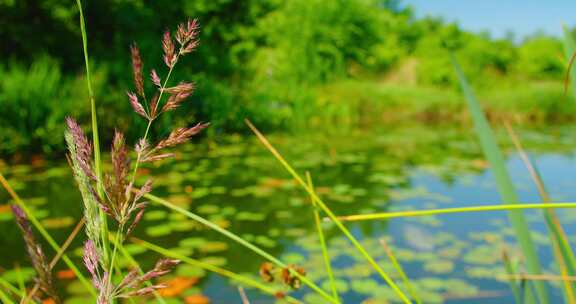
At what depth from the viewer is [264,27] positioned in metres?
8.98

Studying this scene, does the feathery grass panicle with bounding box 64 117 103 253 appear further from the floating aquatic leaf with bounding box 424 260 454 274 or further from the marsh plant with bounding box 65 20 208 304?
the floating aquatic leaf with bounding box 424 260 454 274

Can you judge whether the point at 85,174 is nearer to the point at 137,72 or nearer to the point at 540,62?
the point at 137,72

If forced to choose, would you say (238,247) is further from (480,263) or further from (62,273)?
(480,263)

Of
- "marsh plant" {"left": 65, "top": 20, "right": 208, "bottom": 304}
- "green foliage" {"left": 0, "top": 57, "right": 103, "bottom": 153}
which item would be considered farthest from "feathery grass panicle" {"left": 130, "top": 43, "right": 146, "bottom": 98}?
"green foliage" {"left": 0, "top": 57, "right": 103, "bottom": 153}

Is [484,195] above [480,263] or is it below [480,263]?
above

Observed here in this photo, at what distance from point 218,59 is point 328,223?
19.6 feet

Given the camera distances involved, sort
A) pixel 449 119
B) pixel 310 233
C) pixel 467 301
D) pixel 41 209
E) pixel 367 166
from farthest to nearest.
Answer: pixel 449 119
pixel 367 166
pixel 41 209
pixel 310 233
pixel 467 301

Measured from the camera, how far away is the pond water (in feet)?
5.22

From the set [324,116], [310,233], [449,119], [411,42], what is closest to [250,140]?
[324,116]

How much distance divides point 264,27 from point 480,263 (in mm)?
8026

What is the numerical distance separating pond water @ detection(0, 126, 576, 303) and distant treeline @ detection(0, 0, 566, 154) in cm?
58

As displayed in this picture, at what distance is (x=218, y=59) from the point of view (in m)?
7.46

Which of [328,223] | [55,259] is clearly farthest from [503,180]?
[328,223]

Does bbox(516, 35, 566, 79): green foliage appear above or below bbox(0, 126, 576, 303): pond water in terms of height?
above
